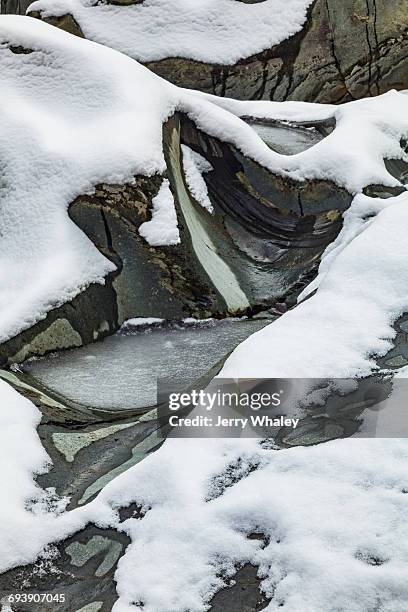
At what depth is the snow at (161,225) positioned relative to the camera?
13.2ft

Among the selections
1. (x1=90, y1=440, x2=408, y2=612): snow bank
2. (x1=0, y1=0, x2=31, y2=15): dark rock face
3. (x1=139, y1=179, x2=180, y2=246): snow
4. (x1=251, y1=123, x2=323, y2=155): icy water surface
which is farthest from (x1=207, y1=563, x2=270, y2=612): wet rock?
(x1=0, y1=0, x2=31, y2=15): dark rock face

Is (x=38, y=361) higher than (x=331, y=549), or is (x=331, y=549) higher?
(x=331, y=549)

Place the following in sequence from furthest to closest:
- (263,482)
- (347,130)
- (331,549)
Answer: (347,130)
(263,482)
(331,549)

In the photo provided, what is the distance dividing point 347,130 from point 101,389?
250 cm

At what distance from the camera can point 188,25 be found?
8.12m

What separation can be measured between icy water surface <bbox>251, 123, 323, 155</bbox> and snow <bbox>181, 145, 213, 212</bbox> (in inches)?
27.4

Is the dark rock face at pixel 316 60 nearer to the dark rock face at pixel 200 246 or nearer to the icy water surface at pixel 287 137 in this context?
the icy water surface at pixel 287 137

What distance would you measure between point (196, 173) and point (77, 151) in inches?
30.3

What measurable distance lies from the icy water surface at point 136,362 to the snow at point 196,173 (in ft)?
2.60

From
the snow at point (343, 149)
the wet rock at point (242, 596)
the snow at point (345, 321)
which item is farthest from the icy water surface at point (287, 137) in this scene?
the wet rock at point (242, 596)

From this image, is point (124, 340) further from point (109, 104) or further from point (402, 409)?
point (402, 409)

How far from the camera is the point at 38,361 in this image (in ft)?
12.0

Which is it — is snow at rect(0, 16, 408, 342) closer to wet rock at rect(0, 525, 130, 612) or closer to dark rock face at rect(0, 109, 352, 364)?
dark rock face at rect(0, 109, 352, 364)

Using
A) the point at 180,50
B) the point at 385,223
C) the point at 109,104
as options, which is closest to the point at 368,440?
the point at 385,223
